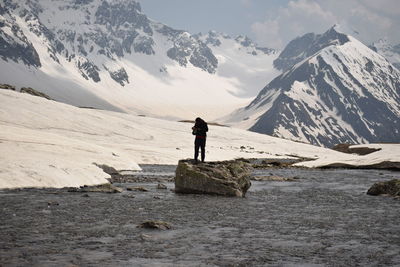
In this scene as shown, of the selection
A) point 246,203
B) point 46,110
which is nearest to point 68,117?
point 46,110

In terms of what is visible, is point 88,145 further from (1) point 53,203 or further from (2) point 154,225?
(2) point 154,225

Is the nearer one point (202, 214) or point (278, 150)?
point (202, 214)

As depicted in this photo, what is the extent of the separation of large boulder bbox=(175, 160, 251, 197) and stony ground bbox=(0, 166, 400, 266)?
52.8 inches

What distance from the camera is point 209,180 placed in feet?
108

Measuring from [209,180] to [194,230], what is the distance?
13.1m

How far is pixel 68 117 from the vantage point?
389ft

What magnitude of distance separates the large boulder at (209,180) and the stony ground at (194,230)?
1.34 m

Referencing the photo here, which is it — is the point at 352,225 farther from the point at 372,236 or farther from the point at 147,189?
the point at 147,189

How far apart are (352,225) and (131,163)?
141 feet

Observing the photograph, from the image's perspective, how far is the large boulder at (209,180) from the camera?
108 ft

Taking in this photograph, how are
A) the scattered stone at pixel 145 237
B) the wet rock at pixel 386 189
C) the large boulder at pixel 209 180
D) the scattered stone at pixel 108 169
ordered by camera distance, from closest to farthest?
the scattered stone at pixel 145 237
the large boulder at pixel 209 180
the wet rock at pixel 386 189
the scattered stone at pixel 108 169

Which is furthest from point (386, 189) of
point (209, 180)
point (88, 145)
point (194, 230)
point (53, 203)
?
point (88, 145)

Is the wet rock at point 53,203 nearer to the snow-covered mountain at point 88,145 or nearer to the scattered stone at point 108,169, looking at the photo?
the snow-covered mountain at point 88,145

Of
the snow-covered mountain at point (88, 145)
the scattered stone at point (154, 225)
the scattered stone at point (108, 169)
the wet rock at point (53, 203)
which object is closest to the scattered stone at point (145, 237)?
the scattered stone at point (154, 225)
